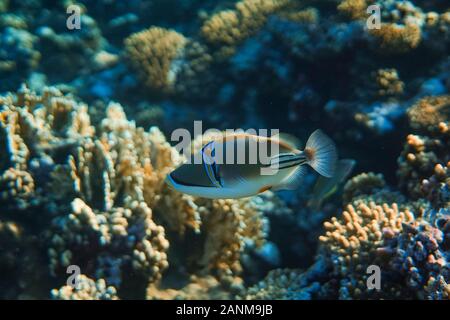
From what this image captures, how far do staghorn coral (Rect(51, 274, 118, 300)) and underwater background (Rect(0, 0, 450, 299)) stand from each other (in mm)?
12

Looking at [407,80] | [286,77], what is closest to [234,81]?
[286,77]

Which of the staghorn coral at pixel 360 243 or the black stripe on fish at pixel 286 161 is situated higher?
the black stripe on fish at pixel 286 161

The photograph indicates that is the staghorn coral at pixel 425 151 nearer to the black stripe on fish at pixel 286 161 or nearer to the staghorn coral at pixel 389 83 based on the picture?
the staghorn coral at pixel 389 83

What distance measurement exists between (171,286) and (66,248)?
3.52 feet

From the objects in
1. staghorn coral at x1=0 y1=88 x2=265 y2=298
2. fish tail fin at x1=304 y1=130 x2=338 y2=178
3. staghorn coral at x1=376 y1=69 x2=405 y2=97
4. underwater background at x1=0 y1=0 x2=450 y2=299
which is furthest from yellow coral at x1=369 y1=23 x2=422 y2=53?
fish tail fin at x1=304 y1=130 x2=338 y2=178

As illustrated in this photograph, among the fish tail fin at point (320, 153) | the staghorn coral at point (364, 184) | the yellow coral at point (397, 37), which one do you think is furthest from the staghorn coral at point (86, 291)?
the yellow coral at point (397, 37)

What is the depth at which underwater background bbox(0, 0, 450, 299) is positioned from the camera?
3.57 m

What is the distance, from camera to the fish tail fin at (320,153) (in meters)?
2.30

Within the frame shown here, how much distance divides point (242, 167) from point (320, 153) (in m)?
0.47

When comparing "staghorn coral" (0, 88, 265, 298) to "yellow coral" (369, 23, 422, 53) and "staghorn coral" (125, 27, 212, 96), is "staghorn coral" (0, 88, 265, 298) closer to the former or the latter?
"staghorn coral" (125, 27, 212, 96)

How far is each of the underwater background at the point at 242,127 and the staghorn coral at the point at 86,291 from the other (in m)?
0.01

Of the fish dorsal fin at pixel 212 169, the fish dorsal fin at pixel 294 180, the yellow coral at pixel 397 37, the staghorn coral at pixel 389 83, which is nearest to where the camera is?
the fish dorsal fin at pixel 212 169

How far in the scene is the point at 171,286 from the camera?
13.2 feet

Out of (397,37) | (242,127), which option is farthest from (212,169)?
(397,37)
